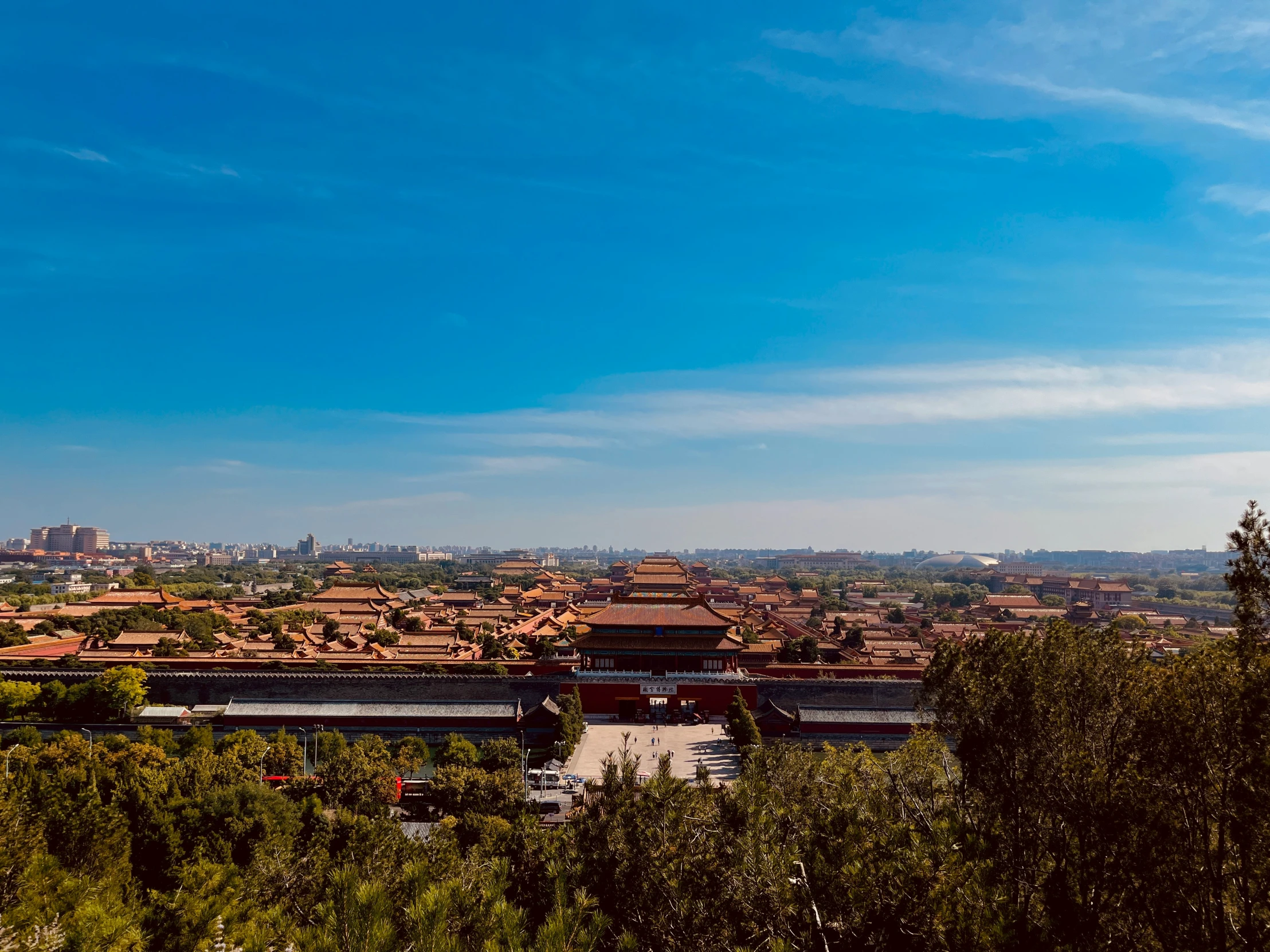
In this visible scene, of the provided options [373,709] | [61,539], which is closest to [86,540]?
[61,539]

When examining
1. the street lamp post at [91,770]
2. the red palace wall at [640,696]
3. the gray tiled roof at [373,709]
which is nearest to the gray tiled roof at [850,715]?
the red palace wall at [640,696]

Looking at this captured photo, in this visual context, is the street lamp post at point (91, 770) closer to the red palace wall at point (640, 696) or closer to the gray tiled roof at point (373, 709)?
the gray tiled roof at point (373, 709)

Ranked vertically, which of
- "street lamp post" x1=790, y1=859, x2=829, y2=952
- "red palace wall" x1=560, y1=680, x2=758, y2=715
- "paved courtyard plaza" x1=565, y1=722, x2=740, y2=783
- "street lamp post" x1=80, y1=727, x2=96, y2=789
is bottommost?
"paved courtyard plaza" x1=565, y1=722, x2=740, y2=783

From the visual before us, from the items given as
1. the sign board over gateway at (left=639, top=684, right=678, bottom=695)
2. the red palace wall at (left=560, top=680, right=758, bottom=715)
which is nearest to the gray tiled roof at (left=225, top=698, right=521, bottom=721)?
the red palace wall at (left=560, top=680, right=758, bottom=715)

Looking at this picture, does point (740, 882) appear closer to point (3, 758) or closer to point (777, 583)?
point (3, 758)

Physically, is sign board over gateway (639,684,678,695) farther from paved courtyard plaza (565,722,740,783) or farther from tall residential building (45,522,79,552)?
tall residential building (45,522,79,552)

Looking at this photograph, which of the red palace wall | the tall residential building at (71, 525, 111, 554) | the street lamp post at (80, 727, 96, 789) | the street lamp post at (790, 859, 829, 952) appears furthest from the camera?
the tall residential building at (71, 525, 111, 554)
